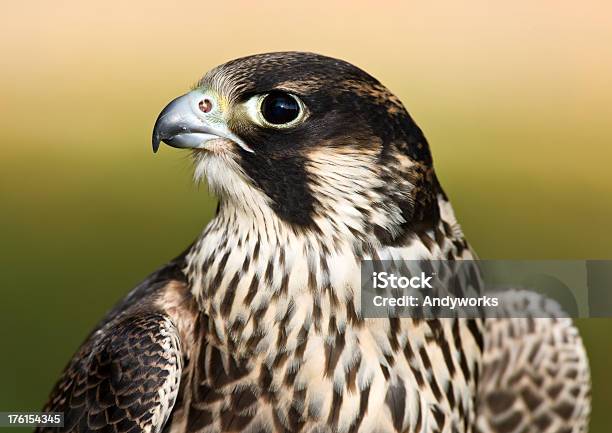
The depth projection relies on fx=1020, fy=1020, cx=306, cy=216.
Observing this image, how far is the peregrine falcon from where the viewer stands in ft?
8.42

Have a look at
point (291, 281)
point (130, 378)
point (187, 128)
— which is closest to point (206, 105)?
point (187, 128)

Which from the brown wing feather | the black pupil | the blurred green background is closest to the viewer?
the black pupil

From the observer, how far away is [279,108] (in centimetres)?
252

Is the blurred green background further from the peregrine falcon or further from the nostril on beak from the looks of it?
the nostril on beak

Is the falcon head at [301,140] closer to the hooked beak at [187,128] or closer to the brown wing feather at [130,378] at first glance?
the hooked beak at [187,128]

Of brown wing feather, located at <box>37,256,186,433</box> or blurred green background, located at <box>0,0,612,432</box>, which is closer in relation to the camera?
brown wing feather, located at <box>37,256,186,433</box>

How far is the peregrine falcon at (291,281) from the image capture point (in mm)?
2566

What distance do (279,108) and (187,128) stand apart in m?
0.23

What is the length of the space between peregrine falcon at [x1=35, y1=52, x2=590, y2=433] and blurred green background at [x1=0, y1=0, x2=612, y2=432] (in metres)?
1.82

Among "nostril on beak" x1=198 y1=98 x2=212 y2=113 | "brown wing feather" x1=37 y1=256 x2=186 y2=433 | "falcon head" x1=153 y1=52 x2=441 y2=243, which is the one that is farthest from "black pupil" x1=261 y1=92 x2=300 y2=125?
"brown wing feather" x1=37 y1=256 x2=186 y2=433

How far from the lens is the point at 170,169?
17.1 ft

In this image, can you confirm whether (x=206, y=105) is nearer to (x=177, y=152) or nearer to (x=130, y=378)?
(x=130, y=378)

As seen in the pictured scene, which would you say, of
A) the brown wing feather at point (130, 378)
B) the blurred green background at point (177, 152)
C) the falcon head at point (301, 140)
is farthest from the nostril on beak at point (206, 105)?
the blurred green background at point (177, 152)

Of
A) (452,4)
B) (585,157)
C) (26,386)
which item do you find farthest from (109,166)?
(585,157)
